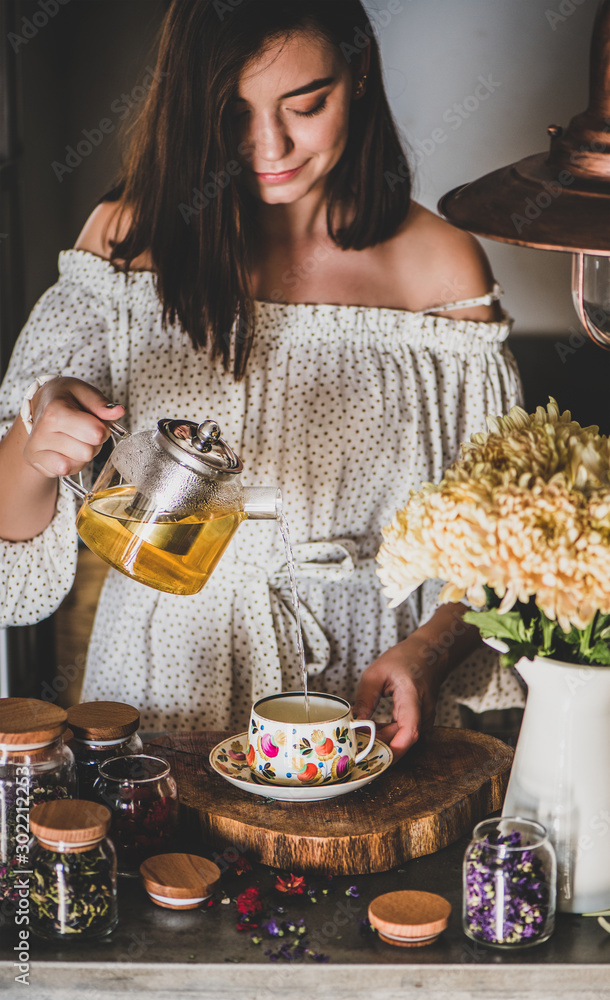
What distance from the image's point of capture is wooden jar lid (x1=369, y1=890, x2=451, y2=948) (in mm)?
766

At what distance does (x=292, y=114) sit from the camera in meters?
1.43

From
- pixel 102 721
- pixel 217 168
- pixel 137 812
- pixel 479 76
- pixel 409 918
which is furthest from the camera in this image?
pixel 479 76

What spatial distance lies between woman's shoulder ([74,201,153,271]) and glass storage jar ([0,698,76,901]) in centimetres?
83

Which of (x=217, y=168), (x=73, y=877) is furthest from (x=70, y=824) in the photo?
(x=217, y=168)

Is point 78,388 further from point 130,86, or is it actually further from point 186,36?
point 130,86

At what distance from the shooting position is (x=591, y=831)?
2.73 feet

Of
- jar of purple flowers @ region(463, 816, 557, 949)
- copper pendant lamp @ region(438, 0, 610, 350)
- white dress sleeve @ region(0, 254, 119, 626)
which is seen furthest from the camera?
white dress sleeve @ region(0, 254, 119, 626)

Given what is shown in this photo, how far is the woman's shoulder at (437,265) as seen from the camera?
1548 millimetres

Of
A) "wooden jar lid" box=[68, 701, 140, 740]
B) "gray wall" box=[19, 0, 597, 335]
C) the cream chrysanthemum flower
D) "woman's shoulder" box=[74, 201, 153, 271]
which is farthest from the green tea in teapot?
"gray wall" box=[19, 0, 597, 335]

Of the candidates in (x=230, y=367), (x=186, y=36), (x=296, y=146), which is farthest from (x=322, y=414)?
(x=186, y=36)

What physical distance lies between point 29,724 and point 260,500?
0.32m

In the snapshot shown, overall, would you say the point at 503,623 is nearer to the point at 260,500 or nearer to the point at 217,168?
the point at 260,500

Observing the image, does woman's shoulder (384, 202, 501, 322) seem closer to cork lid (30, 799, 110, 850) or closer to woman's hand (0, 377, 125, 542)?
woman's hand (0, 377, 125, 542)

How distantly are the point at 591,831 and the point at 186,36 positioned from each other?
1.18 m
